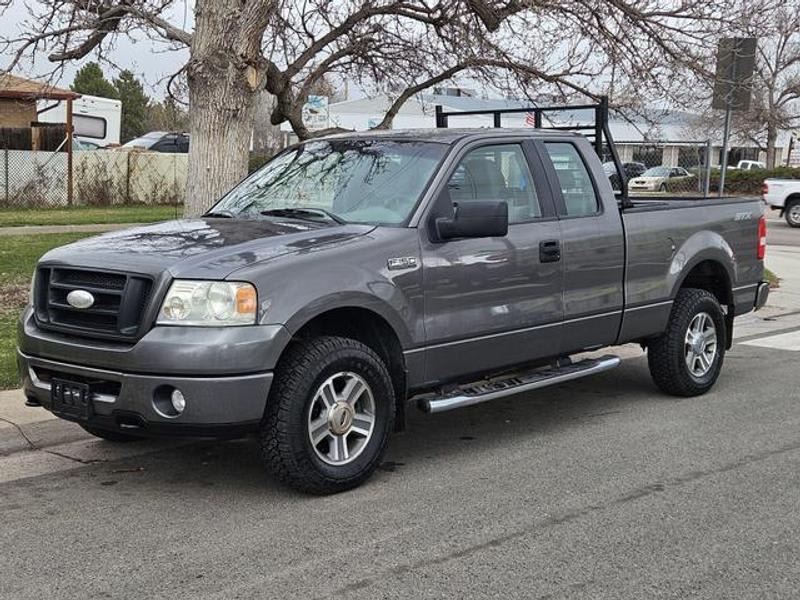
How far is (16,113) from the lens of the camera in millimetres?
28766

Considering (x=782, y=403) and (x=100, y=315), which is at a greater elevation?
(x=100, y=315)

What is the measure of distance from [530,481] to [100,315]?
2431 millimetres

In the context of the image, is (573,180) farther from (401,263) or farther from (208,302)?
(208,302)

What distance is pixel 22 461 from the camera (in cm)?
590

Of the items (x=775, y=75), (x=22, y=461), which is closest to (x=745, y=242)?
(x=22, y=461)

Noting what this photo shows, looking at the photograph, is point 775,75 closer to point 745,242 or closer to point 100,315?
point 745,242

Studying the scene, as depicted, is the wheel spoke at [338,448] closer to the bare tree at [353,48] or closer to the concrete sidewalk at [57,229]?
the bare tree at [353,48]

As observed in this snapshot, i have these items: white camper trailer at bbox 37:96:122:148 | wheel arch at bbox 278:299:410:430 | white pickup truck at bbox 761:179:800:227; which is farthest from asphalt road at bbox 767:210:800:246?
white camper trailer at bbox 37:96:122:148

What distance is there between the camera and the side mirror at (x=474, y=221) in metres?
5.57

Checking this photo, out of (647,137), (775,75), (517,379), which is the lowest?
(517,379)

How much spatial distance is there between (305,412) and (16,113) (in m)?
26.5

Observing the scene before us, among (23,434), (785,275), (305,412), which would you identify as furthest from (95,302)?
(785,275)

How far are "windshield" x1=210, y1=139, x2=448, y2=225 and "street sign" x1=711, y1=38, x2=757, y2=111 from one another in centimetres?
635

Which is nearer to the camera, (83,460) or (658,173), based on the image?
(83,460)
